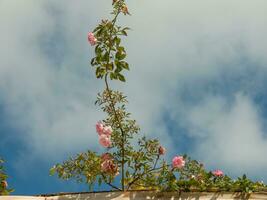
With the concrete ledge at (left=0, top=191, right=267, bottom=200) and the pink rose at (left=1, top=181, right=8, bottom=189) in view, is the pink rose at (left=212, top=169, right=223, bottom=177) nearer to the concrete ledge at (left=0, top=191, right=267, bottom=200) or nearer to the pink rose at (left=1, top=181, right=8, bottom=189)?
the concrete ledge at (left=0, top=191, right=267, bottom=200)

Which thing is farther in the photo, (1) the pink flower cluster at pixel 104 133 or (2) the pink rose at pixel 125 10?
(2) the pink rose at pixel 125 10

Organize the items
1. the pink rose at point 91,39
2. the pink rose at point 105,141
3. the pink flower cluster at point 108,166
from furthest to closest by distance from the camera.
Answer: the pink rose at point 91,39 → the pink rose at point 105,141 → the pink flower cluster at point 108,166

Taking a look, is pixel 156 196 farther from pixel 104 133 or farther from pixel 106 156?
pixel 104 133

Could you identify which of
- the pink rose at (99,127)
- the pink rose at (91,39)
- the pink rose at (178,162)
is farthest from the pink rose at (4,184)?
the pink rose at (178,162)

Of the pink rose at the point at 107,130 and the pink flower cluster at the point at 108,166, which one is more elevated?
the pink rose at the point at 107,130

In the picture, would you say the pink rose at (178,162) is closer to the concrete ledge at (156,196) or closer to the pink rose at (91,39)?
the concrete ledge at (156,196)

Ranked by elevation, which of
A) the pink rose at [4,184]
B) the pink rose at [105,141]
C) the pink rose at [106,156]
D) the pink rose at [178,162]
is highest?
the pink rose at [4,184]

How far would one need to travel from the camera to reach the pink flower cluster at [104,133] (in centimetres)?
550

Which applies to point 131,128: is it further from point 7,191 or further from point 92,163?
point 7,191

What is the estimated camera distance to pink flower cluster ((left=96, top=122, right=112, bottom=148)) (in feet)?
18.0

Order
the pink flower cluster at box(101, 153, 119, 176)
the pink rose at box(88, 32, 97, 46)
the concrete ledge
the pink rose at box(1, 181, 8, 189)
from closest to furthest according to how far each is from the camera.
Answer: the concrete ledge < the pink flower cluster at box(101, 153, 119, 176) < the pink rose at box(88, 32, 97, 46) < the pink rose at box(1, 181, 8, 189)

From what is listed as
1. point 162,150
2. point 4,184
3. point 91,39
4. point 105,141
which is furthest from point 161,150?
point 4,184

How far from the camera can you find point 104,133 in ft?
18.3

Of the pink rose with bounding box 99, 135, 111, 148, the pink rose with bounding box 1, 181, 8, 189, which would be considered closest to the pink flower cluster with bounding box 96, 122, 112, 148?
the pink rose with bounding box 99, 135, 111, 148
